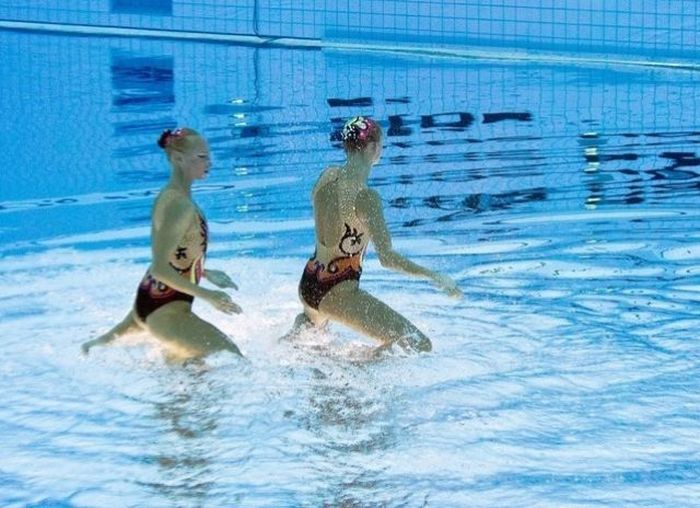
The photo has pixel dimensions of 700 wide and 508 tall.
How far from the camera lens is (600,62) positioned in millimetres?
18047

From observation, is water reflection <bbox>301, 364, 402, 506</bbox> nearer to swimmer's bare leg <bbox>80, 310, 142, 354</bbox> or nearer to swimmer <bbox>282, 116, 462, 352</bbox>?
swimmer <bbox>282, 116, 462, 352</bbox>

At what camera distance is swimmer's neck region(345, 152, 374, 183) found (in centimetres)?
698

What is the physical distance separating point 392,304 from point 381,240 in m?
1.28

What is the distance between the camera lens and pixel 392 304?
26.5 ft

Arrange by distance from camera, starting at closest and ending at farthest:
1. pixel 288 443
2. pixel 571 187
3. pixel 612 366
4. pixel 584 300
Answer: pixel 288 443 < pixel 612 366 < pixel 584 300 < pixel 571 187

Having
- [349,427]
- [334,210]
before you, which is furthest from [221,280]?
[349,427]

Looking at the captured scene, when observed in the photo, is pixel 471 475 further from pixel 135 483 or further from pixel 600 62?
pixel 600 62

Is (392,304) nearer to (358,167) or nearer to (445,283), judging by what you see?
(358,167)

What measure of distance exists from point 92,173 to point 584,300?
5.20 meters

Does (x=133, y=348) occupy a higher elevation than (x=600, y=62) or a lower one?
lower

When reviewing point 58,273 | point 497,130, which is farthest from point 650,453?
point 497,130

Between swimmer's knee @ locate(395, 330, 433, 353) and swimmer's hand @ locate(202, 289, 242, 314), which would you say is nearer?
swimmer's hand @ locate(202, 289, 242, 314)

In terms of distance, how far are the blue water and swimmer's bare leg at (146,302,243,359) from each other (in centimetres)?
8

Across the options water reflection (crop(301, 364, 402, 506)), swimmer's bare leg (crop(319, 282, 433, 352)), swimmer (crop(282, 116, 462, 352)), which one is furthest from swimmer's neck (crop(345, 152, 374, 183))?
water reflection (crop(301, 364, 402, 506))
